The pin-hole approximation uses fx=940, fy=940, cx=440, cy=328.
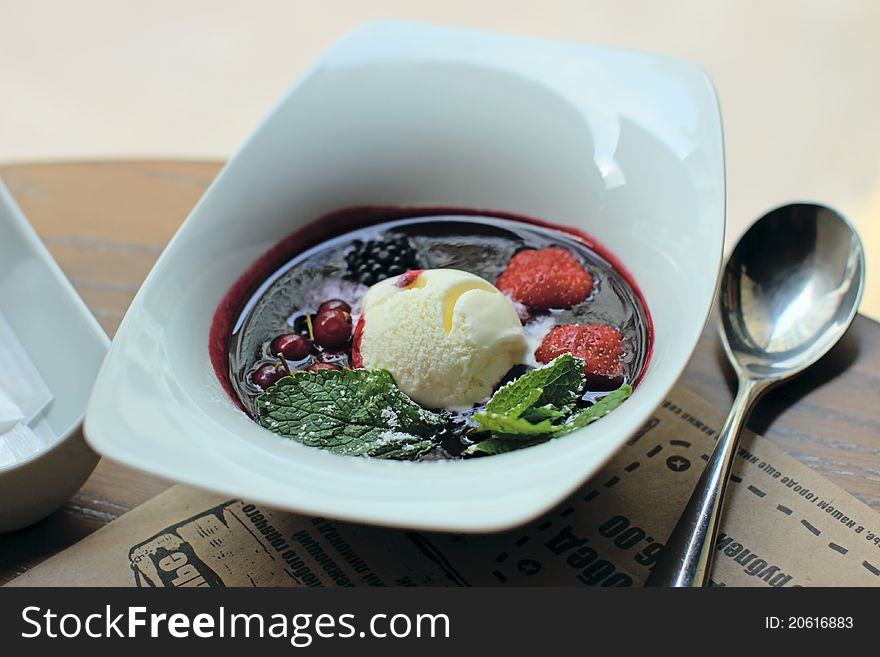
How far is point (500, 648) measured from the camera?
823mm

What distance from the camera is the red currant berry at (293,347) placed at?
1.13 m

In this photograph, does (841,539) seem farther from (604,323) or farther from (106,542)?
(106,542)

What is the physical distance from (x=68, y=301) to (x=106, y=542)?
1.10 ft

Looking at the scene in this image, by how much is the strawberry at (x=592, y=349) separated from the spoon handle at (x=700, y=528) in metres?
0.14

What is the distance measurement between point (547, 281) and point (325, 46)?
2234 millimetres

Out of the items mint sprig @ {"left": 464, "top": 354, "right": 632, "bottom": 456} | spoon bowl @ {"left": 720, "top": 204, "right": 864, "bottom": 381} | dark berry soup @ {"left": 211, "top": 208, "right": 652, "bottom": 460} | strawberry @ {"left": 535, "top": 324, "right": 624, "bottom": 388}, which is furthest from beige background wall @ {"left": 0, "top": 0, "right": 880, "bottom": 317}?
mint sprig @ {"left": 464, "top": 354, "right": 632, "bottom": 456}

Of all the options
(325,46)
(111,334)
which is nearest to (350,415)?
(111,334)

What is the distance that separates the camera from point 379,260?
1268 millimetres

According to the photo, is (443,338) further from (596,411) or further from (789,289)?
(789,289)

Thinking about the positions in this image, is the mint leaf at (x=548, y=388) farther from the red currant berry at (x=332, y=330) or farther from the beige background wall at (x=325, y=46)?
the beige background wall at (x=325, y=46)

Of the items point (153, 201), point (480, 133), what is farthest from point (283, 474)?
point (153, 201)

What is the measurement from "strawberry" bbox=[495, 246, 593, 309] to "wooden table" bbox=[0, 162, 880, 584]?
18 cm

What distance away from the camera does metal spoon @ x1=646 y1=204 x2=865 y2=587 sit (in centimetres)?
118

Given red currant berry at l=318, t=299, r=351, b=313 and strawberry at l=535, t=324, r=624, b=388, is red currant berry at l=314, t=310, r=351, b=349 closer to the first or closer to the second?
red currant berry at l=318, t=299, r=351, b=313
